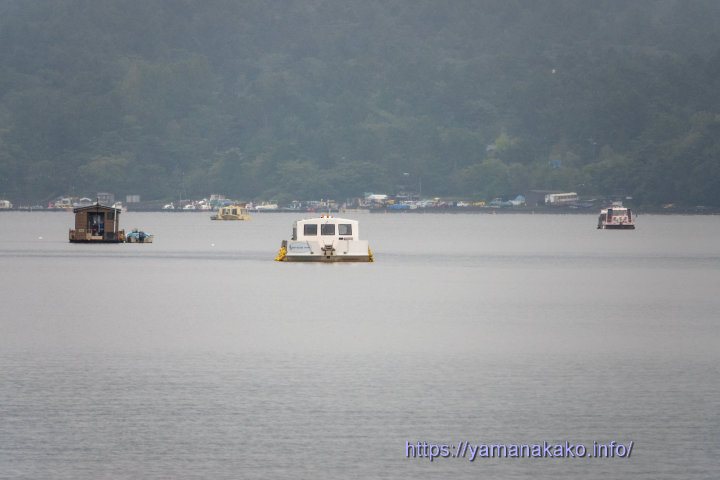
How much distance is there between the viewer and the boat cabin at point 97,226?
13900cm

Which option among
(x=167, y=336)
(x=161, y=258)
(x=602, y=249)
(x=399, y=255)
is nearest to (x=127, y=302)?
(x=167, y=336)

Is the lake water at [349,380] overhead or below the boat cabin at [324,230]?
below

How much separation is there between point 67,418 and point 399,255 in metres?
91.5

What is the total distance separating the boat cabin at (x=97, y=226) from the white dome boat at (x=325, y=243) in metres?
39.8

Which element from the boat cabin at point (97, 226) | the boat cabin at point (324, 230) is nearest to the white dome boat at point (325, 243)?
the boat cabin at point (324, 230)

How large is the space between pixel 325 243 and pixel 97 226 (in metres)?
48.4

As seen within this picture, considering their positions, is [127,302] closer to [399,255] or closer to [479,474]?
[479,474]

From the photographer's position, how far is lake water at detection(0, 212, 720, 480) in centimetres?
2517

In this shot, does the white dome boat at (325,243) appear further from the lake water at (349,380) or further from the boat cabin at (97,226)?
the boat cabin at (97,226)

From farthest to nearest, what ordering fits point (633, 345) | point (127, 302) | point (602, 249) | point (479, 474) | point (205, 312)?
point (602, 249), point (127, 302), point (205, 312), point (633, 345), point (479, 474)

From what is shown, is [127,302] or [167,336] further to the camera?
[127,302]

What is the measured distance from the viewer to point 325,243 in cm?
10162

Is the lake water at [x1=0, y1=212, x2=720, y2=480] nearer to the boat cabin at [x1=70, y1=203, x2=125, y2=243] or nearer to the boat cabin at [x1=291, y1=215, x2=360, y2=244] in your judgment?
the boat cabin at [x1=291, y1=215, x2=360, y2=244]

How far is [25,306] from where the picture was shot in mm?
58531
